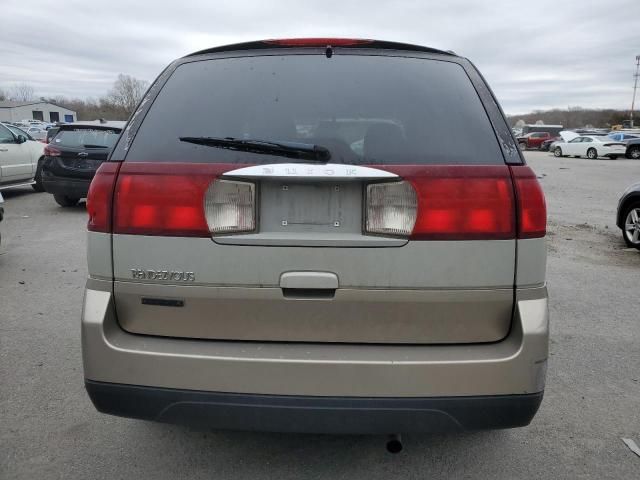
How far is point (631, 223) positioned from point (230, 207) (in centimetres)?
744

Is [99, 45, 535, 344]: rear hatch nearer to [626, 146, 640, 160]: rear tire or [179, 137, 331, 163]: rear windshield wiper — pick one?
[179, 137, 331, 163]: rear windshield wiper

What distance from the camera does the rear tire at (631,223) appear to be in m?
7.60

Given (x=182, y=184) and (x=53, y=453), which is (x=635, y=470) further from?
(x=53, y=453)

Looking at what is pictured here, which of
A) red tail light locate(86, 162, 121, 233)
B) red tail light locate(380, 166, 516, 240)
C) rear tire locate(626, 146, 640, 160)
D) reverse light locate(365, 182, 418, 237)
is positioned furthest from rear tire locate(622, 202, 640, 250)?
rear tire locate(626, 146, 640, 160)

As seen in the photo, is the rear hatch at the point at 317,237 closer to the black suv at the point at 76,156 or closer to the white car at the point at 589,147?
the black suv at the point at 76,156

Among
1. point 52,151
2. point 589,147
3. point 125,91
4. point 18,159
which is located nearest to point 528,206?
point 52,151

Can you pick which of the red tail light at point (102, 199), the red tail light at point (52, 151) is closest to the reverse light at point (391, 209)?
the red tail light at point (102, 199)

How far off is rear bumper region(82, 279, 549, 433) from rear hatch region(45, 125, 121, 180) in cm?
914

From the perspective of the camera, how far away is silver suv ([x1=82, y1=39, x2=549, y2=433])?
200 cm

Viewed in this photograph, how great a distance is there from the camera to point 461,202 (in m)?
2.03

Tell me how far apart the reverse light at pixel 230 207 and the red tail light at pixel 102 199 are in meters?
0.39

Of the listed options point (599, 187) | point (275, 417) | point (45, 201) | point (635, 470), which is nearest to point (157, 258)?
point (275, 417)

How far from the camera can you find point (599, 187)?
56.3 feet

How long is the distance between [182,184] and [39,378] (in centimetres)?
221
